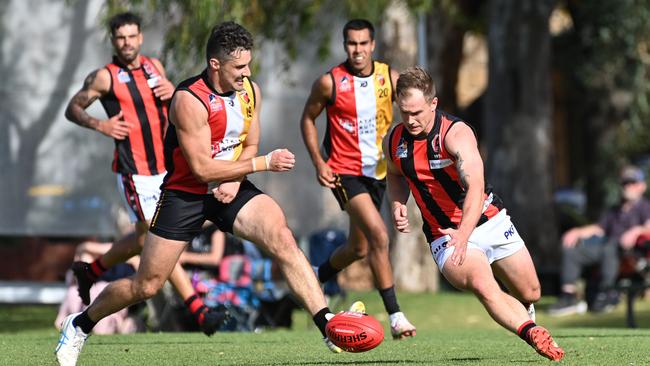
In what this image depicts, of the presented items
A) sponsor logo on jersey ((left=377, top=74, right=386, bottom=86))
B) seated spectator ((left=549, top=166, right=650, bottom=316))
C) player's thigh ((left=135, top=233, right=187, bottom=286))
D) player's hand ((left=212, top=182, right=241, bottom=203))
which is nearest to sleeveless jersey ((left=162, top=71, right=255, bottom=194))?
player's hand ((left=212, top=182, right=241, bottom=203))

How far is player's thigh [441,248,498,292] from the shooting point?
9.16 m

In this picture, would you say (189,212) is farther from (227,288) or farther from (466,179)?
(227,288)

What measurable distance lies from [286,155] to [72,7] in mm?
10381

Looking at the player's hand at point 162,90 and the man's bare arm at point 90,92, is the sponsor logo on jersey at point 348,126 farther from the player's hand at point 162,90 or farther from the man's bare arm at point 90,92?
the man's bare arm at point 90,92

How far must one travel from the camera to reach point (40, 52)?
18.8 metres

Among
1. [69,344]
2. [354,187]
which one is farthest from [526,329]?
[354,187]

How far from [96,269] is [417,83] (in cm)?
396

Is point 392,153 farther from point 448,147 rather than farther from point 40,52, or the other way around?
point 40,52

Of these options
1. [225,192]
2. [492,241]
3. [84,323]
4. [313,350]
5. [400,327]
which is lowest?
[400,327]

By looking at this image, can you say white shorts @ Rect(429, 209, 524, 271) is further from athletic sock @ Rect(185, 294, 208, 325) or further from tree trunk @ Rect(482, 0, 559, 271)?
tree trunk @ Rect(482, 0, 559, 271)

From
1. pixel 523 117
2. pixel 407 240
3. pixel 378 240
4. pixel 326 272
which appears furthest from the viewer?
pixel 523 117

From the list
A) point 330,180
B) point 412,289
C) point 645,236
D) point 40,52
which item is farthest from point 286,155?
point 412,289

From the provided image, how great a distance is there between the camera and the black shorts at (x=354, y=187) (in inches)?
469

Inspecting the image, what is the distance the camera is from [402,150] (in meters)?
9.58
